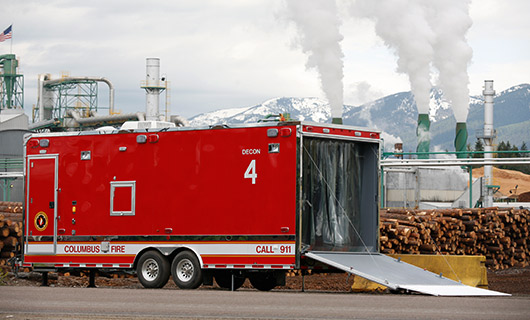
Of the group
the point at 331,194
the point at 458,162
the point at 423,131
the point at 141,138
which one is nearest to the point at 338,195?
the point at 331,194

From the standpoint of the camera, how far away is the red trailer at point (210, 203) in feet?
53.2

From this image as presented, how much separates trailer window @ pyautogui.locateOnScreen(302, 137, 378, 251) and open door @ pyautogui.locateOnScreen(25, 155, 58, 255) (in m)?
5.49

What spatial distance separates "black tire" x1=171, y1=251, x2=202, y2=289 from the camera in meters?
16.9

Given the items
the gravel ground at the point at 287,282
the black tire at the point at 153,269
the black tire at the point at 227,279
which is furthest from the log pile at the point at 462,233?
the black tire at the point at 153,269

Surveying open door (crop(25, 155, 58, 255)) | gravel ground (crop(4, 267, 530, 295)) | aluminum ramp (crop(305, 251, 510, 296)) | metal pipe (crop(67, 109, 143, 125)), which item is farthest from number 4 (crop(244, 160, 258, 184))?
metal pipe (crop(67, 109, 143, 125))

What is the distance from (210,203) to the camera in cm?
1700

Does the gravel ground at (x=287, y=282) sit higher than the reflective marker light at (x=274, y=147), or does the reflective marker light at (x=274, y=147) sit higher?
the reflective marker light at (x=274, y=147)

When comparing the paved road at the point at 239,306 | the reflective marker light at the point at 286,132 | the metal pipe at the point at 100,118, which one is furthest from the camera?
the metal pipe at the point at 100,118

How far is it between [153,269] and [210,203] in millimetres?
1782

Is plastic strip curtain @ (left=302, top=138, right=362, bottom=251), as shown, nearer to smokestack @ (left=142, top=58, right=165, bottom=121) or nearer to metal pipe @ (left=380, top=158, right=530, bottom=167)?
metal pipe @ (left=380, top=158, right=530, bottom=167)

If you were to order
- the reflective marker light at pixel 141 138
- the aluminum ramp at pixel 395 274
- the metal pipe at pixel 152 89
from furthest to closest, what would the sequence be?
the metal pipe at pixel 152 89 < the reflective marker light at pixel 141 138 < the aluminum ramp at pixel 395 274

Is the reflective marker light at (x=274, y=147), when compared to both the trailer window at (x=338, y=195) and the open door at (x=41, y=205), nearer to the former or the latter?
the trailer window at (x=338, y=195)

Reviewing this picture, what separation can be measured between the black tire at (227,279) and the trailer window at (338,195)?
1774mm

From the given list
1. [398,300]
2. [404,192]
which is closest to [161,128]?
[398,300]
